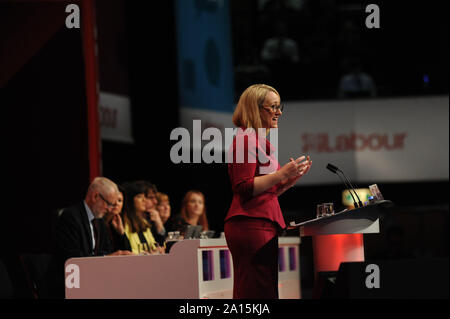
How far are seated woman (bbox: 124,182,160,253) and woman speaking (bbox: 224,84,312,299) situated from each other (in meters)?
2.67

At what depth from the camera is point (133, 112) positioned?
7.23m

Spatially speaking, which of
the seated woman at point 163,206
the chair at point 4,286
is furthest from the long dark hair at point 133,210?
the chair at point 4,286

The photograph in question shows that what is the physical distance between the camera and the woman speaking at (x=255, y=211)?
2.71 m

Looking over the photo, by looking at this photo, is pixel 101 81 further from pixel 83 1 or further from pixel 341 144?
pixel 341 144

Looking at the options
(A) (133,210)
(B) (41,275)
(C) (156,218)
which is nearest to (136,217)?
(A) (133,210)

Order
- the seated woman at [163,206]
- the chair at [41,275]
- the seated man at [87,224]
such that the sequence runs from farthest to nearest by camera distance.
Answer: the seated woman at [163,206] < the seated man at [87,224] < the chair at [41,275]

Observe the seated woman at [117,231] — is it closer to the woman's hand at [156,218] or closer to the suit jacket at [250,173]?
the woman's hand at [156,218]

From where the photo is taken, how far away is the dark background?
19.2 ft

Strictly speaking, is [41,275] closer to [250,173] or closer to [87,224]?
[87,224]

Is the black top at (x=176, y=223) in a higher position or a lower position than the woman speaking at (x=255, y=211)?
lower

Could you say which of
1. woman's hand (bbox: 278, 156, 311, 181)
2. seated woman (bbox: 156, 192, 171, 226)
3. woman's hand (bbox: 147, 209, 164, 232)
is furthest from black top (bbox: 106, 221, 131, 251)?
woman's hand (bbox: 278, 156, 311, 181)

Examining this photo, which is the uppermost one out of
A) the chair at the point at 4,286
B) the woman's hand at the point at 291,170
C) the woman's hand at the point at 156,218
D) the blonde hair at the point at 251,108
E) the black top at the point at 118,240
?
the blonde hair at the point at 251,108

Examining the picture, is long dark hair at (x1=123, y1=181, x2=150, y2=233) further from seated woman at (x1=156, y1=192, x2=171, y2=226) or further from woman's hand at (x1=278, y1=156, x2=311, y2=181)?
woman's hand at (x1=278, y1=156, x2=311, y2=181)
